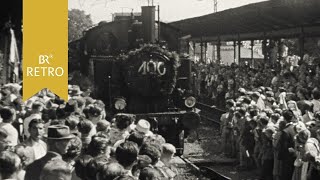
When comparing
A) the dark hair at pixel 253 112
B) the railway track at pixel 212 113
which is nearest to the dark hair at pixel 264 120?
the dark hair at pixel 253 112

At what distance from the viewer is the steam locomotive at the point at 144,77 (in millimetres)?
11961

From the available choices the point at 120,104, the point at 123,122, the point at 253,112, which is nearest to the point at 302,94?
the point at 253,112

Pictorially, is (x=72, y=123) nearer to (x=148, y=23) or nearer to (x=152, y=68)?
(x=152, y=68)

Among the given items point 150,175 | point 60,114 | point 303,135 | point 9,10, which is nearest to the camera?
point 150,175

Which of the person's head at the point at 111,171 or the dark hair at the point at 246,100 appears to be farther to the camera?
the dark hair at the point at 246,100

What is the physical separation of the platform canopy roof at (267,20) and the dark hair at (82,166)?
9.11 m

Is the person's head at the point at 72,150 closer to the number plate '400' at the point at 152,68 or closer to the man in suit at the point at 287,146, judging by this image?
the man in suit at the point at 287,146

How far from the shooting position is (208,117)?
62.7 feet

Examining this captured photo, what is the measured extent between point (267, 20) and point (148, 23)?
723cm

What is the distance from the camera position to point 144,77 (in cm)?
1203

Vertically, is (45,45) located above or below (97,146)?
above

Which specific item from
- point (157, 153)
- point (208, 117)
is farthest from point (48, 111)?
point (208, 117)

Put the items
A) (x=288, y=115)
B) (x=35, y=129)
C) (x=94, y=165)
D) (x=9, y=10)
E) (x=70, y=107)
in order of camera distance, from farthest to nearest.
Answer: (x=9, y=10) → (x=288, y=115) → (x=70, y=107) → (x=35, y=129) → (x=94, y=165)

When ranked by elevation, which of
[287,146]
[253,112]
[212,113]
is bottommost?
[212,113]
